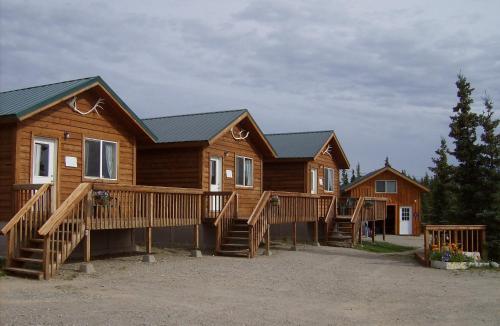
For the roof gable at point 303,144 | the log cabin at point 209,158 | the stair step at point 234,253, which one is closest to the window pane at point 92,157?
the log cabin at point 209,158

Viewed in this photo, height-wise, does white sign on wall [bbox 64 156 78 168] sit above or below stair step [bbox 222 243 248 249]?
above

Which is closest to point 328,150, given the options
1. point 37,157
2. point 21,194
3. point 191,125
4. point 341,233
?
point 341,233

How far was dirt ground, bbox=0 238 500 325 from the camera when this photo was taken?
913 centimetres

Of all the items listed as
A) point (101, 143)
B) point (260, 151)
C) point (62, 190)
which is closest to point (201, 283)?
point (62, 190)

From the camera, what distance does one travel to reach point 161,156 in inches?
827

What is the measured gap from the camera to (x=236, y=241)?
18469 millimetres

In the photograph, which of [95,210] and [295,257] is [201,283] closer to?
[95,210]

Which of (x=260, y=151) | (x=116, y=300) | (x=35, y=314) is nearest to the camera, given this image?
(x=35, y=314)

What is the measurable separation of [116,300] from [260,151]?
14.8 m

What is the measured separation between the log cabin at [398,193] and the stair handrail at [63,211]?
31.5m

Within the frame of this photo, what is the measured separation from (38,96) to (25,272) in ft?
16.6

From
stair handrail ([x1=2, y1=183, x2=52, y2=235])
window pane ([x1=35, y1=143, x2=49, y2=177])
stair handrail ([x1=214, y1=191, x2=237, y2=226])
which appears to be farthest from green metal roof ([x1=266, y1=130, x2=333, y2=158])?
stair handrail ([x1=2, y1=183, x2=52, y2=235])

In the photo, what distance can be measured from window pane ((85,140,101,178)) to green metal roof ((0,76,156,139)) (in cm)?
136

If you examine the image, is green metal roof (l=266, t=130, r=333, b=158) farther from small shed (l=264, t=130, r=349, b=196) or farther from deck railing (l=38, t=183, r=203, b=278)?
deck railing (l=38, t=183, r=203, b=278)
